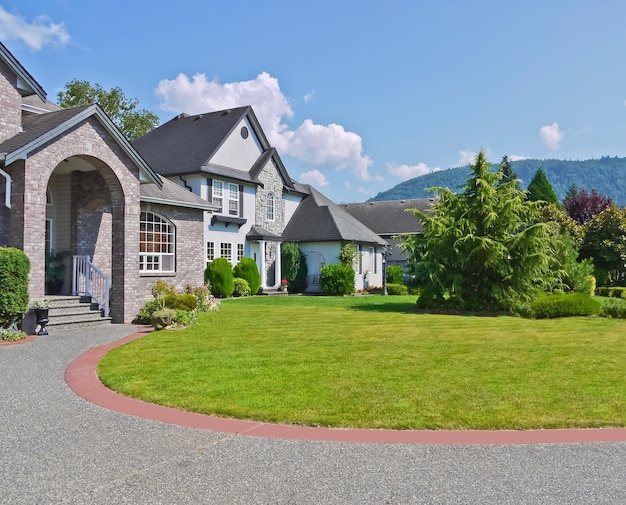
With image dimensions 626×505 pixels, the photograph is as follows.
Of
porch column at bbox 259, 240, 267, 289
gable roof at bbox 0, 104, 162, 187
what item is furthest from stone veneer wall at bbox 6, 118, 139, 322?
porch column at bbox 259, 240, 267, 289

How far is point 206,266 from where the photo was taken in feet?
79.7

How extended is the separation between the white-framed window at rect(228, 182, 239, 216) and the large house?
0.06m

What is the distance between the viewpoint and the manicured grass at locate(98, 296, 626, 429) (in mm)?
6023

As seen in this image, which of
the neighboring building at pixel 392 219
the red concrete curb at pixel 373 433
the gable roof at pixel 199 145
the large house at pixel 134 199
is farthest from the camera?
the neighboring building at pixel 392 219

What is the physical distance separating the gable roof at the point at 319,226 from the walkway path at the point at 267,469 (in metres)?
24.8

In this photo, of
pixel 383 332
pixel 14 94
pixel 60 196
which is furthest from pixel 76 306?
pixel 383 332

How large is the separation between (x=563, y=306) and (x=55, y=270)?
647 inches

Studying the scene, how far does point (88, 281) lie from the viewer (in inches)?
595

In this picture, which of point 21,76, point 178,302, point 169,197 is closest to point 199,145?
point 169,197

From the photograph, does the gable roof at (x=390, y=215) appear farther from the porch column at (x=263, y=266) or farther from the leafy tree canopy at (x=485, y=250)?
the leafy tree canopy at (x=485, y=250)

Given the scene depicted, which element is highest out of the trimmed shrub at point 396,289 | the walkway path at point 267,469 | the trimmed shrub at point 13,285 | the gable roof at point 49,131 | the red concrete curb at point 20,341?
the gable roof at point 49,131

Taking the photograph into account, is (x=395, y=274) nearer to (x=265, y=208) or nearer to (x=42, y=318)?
(x=265, y=208)

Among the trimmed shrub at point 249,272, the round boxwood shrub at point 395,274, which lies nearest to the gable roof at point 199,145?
the trimmed shrub at point 249,272

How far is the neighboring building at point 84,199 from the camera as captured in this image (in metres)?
12.5
